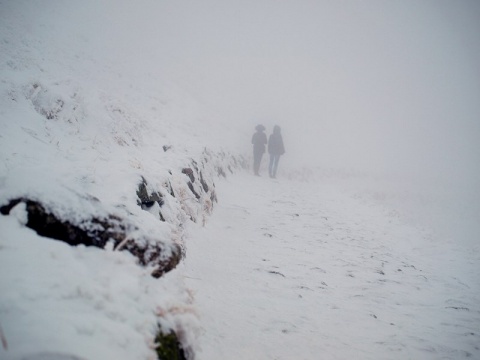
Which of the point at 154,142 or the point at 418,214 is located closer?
the point at 154,142

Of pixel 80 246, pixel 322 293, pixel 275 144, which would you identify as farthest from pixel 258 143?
pixel 80 246

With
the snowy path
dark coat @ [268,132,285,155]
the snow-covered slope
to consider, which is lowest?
the snowy path

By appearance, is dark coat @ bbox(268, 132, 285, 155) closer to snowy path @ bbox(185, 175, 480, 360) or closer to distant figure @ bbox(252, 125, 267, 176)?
distant figure @ bbox(252, 125, 267, 176)

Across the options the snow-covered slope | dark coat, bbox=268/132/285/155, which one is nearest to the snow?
the snow-covered slope

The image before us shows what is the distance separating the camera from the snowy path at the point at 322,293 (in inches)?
131

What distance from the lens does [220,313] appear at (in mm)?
3547

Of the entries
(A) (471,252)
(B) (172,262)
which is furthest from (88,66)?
(A) (471,252)

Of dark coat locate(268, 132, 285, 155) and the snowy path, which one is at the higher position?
dark coat locate(268, 132, 285, 155)

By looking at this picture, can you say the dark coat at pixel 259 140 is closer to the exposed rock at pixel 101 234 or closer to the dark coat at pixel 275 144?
the dark coat at pixel 275 144

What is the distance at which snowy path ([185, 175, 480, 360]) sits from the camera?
3.33m

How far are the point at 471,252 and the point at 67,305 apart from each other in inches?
411

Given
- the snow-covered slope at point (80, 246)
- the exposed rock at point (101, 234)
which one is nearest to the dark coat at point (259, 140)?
the snow-covered slope at point (80, 246)

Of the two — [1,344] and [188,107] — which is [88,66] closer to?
[188,107]

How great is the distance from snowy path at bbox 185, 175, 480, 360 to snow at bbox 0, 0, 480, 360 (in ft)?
0.08
